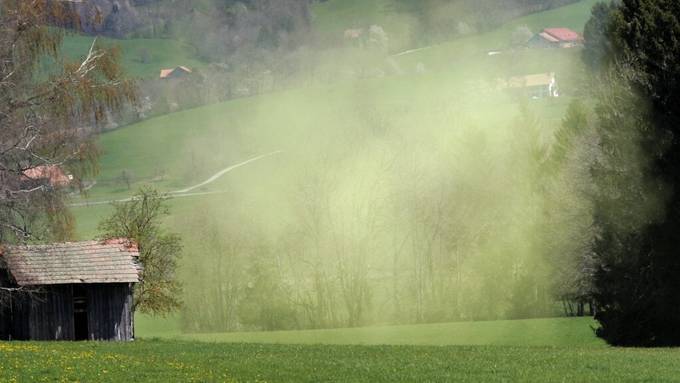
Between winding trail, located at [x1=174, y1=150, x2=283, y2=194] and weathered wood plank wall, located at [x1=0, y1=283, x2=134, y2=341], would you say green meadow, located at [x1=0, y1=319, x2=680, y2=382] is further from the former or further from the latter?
winding trail, located at [x1=174, y1=150, x2=283, y2=194]

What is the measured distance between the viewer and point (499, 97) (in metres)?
132

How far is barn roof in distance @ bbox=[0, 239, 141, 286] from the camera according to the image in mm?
43438

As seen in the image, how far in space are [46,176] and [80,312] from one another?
13.9 metres

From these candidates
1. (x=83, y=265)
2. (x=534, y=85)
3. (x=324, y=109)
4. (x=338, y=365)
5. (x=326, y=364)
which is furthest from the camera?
(x=534, y=85)

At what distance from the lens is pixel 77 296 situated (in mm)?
46938

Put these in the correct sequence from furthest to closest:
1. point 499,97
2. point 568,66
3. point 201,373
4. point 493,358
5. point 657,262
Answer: point 568,66 → point 499,97 → point 657,262 → point 493,358 → point 201,373

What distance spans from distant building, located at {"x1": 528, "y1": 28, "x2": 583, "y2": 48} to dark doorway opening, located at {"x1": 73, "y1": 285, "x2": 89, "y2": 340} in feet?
455

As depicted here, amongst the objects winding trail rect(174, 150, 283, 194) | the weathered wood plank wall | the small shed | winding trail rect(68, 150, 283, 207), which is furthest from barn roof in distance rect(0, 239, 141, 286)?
the small shed

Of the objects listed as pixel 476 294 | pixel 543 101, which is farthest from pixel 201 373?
pixel 543 101

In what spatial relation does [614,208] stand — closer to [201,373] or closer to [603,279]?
[603,279]

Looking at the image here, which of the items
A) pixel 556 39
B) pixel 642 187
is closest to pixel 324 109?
pixel 556 39

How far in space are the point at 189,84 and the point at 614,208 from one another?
13360cm

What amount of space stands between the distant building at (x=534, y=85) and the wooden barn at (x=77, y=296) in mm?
107449

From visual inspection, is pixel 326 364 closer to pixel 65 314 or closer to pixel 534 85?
pixel 65 314
